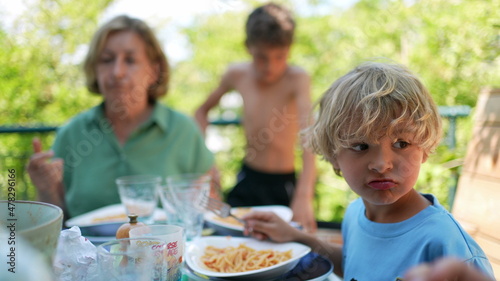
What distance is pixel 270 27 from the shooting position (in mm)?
2684

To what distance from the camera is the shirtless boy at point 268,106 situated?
108 inches

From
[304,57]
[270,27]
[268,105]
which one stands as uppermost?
[270,27]

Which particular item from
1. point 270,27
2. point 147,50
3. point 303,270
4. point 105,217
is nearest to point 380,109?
point 303,270

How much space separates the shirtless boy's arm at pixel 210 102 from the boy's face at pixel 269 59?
1.23ft

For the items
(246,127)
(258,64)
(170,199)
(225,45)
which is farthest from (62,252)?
(225,45)

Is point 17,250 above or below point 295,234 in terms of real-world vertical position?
above

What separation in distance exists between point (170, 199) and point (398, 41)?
11.1 ft

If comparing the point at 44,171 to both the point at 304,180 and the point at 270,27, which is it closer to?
the point at 304,180

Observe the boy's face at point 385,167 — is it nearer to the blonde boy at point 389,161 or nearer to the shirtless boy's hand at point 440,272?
the blonde boy at point 389,161

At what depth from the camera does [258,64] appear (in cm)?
285

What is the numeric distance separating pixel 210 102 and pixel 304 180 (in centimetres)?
110

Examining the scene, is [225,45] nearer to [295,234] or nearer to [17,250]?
[295,234]

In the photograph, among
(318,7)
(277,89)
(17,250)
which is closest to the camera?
(17,250)

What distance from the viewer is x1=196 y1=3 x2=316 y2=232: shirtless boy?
2.73 meters
